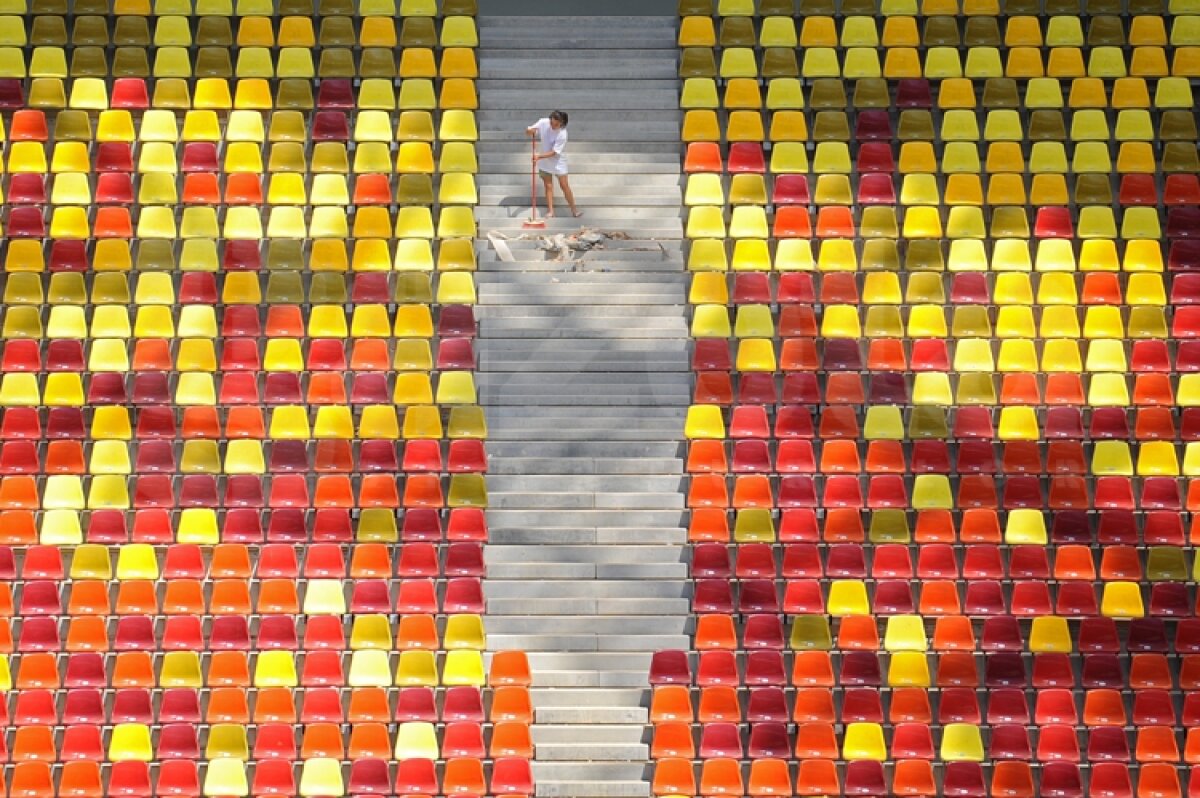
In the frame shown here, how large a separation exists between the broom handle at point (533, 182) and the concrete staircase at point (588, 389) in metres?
0.06

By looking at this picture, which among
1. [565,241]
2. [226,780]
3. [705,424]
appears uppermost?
[565,241]

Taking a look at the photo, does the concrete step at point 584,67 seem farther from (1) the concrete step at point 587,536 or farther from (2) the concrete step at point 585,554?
(2) the concrete step at point 585,554

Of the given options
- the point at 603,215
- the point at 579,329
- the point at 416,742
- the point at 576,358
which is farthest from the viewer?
the point at 603,215

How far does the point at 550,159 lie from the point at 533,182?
0.31 metres

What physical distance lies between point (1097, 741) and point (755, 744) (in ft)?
8.13

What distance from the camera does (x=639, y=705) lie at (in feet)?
52.2

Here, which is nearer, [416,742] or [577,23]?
[416,742]

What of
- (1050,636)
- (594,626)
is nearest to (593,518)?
(594,626)

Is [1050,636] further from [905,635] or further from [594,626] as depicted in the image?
[594,626]

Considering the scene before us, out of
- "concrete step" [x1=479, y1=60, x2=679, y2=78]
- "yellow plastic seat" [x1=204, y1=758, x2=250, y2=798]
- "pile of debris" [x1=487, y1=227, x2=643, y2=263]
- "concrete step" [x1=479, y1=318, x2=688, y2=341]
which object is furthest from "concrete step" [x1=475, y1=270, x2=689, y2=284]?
"yellow plastic seat" [x1=204, y1=758, x2=250, y2=798]

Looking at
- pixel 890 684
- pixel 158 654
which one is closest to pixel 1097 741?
pixel 890 684

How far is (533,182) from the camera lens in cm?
1812

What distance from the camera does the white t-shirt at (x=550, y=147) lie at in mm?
18219

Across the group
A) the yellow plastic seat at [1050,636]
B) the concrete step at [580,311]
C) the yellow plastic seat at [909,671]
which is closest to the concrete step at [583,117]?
the concrete step at [580,311]
